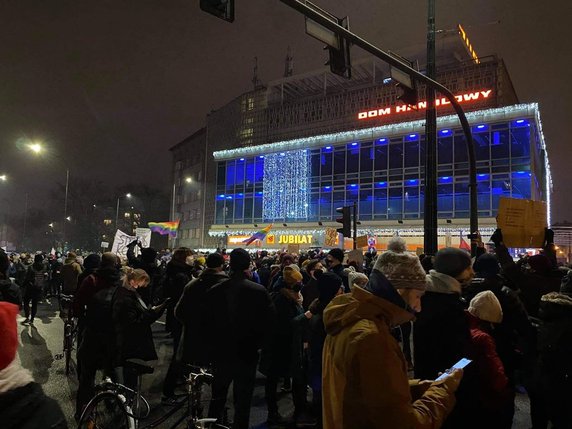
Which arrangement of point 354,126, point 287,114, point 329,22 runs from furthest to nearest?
point 287,114 → point 354,126 → point 329,22

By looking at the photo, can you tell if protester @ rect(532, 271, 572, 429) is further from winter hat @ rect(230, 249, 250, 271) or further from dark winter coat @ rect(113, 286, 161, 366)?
dark winter coat @ rect(113, 286, 161, 366)

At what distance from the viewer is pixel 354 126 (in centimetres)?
5634

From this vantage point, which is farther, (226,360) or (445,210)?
(445,210)

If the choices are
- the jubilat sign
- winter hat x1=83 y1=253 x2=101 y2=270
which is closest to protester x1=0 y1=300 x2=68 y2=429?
winter hat x1=83 y1=253 x2=101 y2=270

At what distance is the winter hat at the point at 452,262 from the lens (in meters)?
3.38

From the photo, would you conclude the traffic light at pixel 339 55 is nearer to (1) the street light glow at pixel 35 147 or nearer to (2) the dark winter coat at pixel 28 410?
(2) the dark winter coat at pixel 28 410

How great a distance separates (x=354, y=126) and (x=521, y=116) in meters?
21.4

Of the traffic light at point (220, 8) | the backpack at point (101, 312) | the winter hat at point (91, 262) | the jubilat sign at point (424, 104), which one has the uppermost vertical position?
the jubilat sign at point (424, 104)

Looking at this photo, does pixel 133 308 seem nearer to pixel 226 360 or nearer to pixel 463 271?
pixel 226 360

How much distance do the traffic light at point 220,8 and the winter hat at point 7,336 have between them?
5.65 m

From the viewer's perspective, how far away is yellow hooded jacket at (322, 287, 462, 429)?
6.19ft

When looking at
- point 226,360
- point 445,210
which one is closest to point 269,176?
point 445,210

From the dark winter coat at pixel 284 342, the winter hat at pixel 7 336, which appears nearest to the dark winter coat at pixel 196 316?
the dark winter coat at pixel 284 342

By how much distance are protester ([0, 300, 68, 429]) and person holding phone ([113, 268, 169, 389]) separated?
3386 mm
